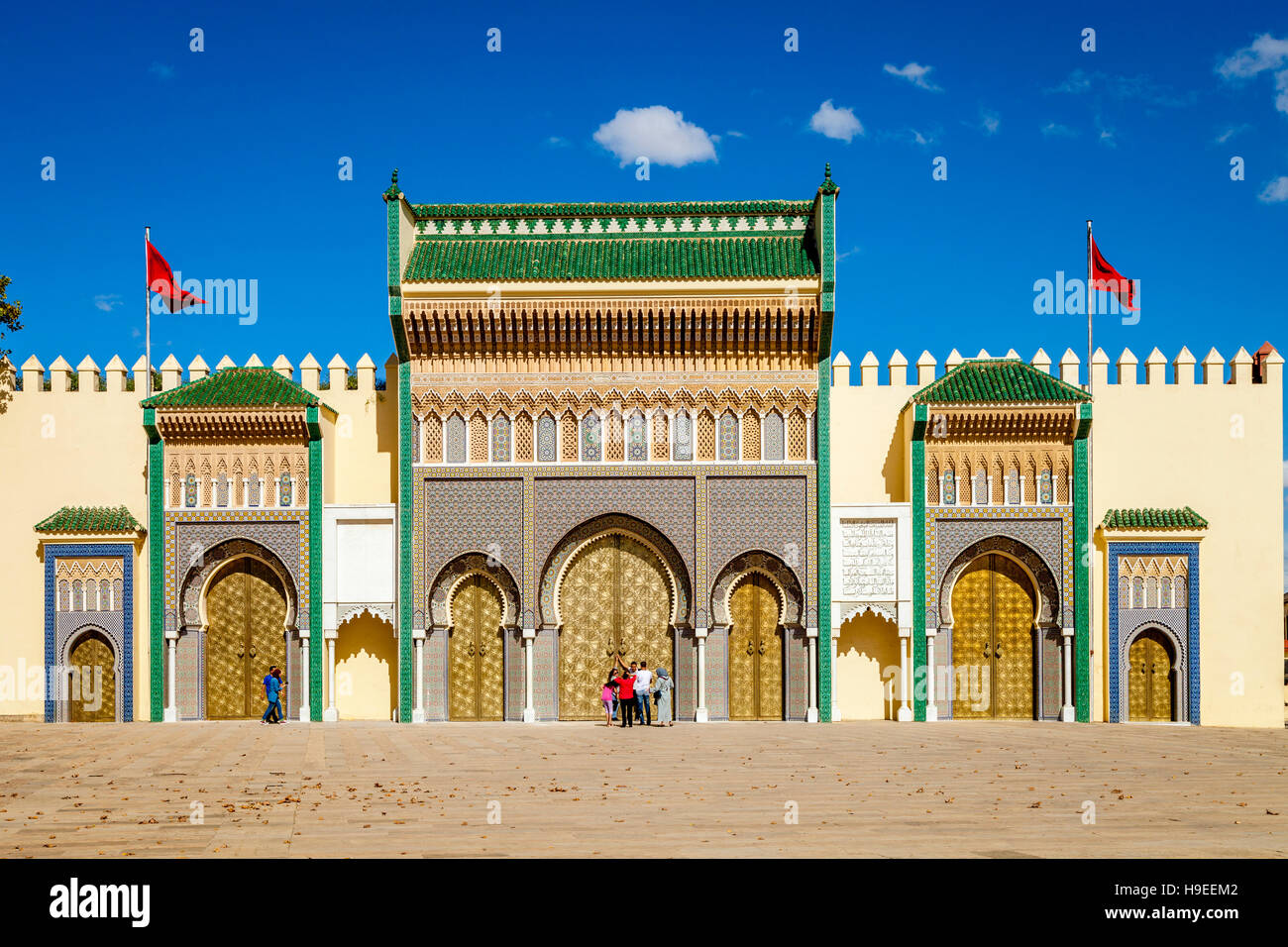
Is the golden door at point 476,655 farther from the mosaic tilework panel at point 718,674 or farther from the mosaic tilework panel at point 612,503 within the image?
the mosaic tilework panel at point 718,674

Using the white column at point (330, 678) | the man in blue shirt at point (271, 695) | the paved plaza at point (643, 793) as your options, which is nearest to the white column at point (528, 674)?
the paved plaza at point (643, 793)

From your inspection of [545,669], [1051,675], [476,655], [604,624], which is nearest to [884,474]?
[1051,675]

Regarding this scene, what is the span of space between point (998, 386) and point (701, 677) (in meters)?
7.05

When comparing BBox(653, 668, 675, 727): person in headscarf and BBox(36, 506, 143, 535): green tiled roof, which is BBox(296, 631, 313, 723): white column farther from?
BBox(653, 668, 675, 727): person in headscarf

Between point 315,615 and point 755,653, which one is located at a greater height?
point 315,615


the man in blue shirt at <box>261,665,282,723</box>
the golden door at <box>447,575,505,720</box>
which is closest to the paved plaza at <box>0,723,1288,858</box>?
the man in blue shirt at <box>261,665,282,723</box>

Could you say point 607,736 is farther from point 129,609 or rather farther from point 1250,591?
point 1250,591

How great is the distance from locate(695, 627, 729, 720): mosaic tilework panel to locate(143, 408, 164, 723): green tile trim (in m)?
9.36

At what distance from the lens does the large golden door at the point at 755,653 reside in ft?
71.5

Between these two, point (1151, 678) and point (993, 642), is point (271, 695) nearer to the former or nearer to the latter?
point (993, 642)

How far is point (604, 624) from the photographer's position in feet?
72.1

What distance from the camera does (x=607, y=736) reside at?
18516 millimetres

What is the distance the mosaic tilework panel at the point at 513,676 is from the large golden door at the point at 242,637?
3.89m
